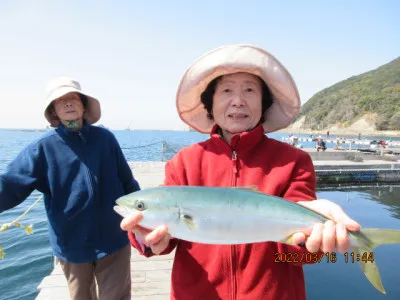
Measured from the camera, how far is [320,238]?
5.43ft

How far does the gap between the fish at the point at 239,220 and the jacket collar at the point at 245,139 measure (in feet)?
1.29

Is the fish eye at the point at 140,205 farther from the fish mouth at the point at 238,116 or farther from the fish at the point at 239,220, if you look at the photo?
the fish mouth at the point at 238,116

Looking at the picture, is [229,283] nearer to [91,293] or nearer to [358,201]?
[91,293]

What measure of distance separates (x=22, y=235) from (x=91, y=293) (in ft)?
27.1

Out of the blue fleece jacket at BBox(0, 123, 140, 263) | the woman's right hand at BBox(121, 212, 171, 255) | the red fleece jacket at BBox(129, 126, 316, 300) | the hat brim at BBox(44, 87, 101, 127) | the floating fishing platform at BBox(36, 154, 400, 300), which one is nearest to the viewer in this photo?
the woman's right hand at BBox(121, 212, 171, 255)

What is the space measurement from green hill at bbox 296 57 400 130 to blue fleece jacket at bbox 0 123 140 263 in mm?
102891

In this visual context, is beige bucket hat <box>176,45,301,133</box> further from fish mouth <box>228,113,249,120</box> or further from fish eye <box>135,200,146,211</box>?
→ fish eye <box>135,200,146,211</box>

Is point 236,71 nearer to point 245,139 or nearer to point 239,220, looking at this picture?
point 245,139

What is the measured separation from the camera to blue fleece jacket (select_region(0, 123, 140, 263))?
2.96 m

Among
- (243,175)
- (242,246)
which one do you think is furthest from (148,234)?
(243,175)

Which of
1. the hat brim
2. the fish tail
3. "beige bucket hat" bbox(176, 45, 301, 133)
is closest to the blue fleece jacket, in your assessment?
the hat brim

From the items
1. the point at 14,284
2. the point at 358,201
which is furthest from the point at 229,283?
the point at 358,201

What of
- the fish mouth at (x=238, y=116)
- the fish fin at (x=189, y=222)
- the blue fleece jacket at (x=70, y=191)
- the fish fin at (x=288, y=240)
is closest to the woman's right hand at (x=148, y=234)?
the fish fin at (x=189, y=222)

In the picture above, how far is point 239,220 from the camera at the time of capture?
172 centimetres
